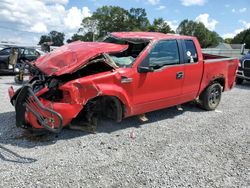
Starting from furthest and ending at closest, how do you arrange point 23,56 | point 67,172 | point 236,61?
point 23,56, point 236,61, point 67,172

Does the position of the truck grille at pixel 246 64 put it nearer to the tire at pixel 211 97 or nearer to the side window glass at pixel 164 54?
the tire at pixel 211 97

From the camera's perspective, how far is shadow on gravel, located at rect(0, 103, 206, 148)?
429cm

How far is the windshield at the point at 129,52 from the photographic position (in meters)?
4.89

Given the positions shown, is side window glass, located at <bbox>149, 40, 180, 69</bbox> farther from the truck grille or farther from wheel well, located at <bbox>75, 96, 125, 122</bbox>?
the truck grille

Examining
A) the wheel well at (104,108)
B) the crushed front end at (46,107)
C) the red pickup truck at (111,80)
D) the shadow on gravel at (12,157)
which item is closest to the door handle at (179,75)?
the red pickup truck at (111,80)

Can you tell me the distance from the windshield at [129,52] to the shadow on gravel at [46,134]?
1.25m

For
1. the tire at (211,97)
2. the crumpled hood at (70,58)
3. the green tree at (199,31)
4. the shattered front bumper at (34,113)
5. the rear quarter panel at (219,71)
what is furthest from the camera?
the green tree at (199,31)

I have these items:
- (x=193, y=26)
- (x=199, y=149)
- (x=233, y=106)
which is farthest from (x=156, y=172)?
(x=193, y=26)

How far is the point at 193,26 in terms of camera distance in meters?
96.1

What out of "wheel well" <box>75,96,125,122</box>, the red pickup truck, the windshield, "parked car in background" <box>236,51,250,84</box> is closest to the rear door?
the red pickup truck

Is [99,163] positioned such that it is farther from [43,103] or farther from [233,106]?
[233,106]

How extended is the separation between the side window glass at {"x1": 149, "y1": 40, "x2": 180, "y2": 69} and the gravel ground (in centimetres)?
124

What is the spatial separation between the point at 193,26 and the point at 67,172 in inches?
3913

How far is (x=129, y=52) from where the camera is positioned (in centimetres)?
559
